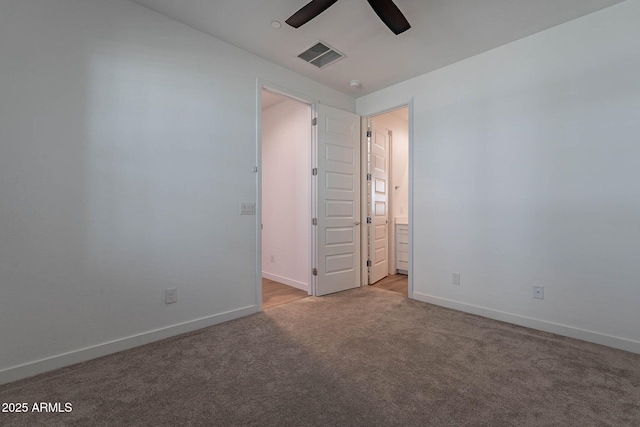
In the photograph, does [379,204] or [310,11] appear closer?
[310,11]

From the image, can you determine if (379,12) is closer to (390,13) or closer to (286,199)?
(390,13)

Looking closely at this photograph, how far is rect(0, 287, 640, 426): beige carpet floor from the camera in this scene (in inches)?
58.7

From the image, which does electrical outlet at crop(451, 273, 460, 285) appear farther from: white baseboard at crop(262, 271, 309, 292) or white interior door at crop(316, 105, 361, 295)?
white baseboard at crop(262, 271, 309, 292)

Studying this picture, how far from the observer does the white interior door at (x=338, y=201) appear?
3658 mm

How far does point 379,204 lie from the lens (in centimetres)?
441

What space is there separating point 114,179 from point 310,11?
194 centimetres

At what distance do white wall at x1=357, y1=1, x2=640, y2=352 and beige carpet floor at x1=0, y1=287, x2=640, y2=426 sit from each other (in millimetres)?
361

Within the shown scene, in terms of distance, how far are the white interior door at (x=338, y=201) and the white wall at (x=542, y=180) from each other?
926 mm

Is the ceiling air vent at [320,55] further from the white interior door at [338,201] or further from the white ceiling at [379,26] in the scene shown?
the white interior door at [338,201]

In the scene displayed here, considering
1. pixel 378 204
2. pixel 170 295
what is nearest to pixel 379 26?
pixel 378 204

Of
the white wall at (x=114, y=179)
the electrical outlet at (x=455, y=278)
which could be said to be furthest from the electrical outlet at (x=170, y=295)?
the electrical outlet at (x=455, y=278)

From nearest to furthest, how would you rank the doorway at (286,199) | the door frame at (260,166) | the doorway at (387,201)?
the door frame at (260,166), the doorway at (286,199), the doorway at (387,201)

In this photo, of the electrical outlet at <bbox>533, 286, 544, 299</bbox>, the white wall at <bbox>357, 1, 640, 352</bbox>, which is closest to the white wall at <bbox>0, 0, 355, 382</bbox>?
the white wall at <bbox>357, 1, 640, 352</bbox>

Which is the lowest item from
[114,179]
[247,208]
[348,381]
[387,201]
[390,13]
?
[348,381]
